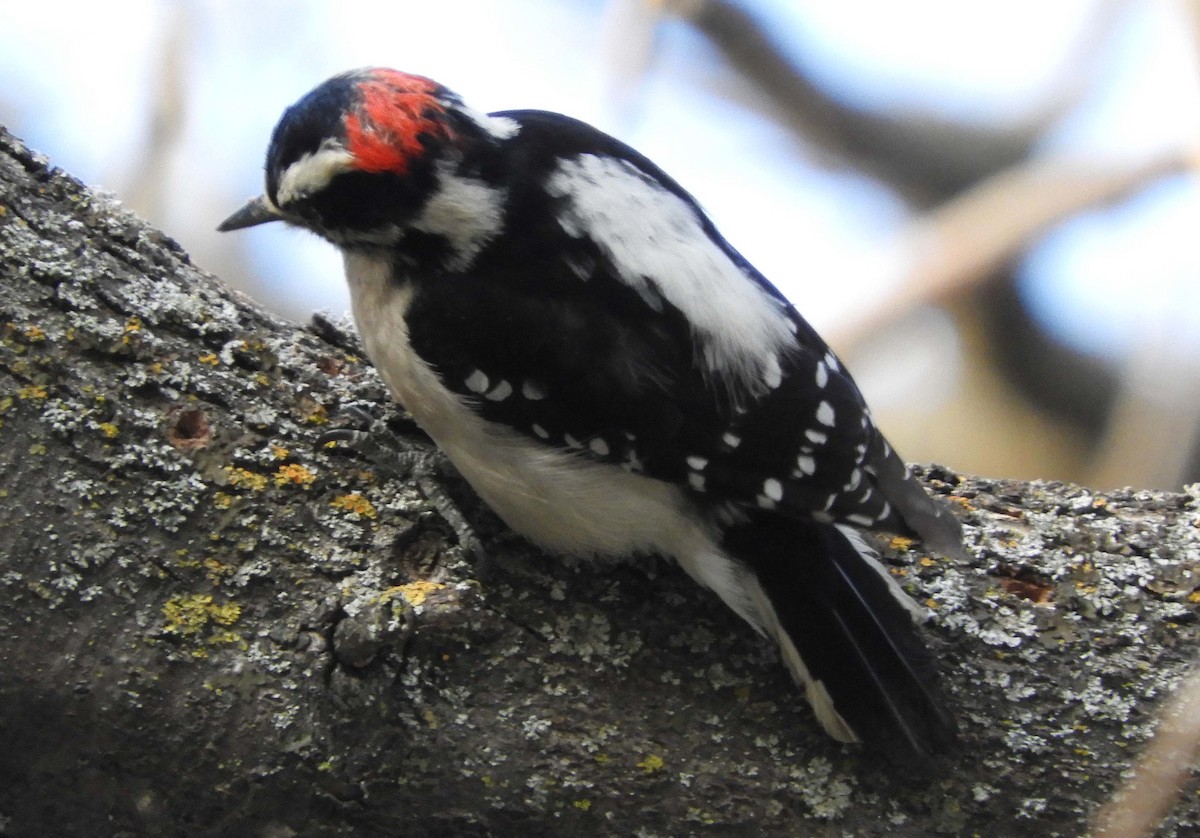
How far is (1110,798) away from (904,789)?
0.24 metres

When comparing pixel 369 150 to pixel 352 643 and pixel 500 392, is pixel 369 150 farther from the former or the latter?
pixel 352 643

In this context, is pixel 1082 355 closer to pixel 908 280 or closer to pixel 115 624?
pixel 908 280

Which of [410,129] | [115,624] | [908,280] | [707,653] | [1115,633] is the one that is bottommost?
[115,624]

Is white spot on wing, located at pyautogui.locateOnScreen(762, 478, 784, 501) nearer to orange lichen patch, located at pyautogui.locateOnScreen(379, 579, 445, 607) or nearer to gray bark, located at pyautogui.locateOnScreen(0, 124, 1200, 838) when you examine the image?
gray bark, located at pyautogui.locateOnScreen(0, 124, 1200, 838)

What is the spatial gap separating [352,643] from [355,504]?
188mm

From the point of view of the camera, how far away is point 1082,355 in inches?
153

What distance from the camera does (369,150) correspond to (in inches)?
51.0

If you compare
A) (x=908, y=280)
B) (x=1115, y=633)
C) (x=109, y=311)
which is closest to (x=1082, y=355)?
(x=908, y=280)

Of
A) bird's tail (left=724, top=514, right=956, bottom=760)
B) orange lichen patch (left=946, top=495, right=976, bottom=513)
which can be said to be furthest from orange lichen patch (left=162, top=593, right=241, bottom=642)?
orange lichen patch (left=946, top=495, right=976, bottom=513)

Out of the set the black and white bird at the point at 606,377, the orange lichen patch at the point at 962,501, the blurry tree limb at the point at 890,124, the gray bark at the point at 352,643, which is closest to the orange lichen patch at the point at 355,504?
the gray bark at the point at 352,643

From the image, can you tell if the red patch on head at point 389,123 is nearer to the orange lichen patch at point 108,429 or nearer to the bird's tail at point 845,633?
the orange lichen patch at point 108,429

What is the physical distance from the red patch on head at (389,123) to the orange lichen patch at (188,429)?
1.21ft

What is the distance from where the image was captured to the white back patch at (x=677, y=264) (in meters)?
1.30

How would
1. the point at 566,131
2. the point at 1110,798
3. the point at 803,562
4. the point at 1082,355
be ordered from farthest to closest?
the point at 1082,355, the point at 566,131, the point at 803,562, the point at 1110,798
